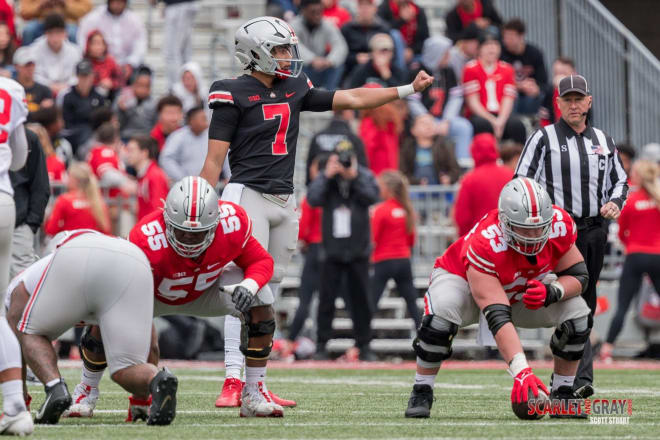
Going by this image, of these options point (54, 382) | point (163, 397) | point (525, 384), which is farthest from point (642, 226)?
point (54, 382)

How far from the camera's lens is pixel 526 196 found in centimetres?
638

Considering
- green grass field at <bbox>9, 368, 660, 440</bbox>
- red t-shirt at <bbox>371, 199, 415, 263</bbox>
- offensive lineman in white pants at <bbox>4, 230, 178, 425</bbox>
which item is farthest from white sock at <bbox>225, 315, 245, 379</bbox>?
red t-shirt at <bbox>371, 199, 415, 263</bbox>

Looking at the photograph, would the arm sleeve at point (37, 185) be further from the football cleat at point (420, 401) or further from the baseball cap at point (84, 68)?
the baseball cap at point (84, 68)

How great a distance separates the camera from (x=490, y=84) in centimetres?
1496

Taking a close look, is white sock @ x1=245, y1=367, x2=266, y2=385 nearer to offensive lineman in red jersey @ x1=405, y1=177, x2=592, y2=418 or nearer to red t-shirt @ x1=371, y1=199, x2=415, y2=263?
offensive lineman in red jersey @ x1=405, y1=177, x2=592, y2=418

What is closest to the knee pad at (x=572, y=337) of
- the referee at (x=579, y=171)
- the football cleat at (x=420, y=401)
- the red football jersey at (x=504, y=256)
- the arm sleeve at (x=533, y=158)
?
the red football jersey at (x=504, y=256)

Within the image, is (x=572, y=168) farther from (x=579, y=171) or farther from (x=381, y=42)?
(x=381, y=42)

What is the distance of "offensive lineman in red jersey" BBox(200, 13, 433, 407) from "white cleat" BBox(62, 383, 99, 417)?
867 millimetres

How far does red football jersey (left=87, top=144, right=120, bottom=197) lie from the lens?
12.7m

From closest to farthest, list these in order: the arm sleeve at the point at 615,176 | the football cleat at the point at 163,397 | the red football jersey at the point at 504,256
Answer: the football cleat at the point at 163,397 → the red football jersey at the point at 504,256 → the arm sleeve at the point at 615,176

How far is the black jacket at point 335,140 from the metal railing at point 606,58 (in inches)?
174

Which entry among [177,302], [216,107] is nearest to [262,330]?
[177,302]

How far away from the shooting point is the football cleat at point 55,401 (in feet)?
19.5

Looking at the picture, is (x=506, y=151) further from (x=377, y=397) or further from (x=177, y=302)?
(x=177, y=302)
